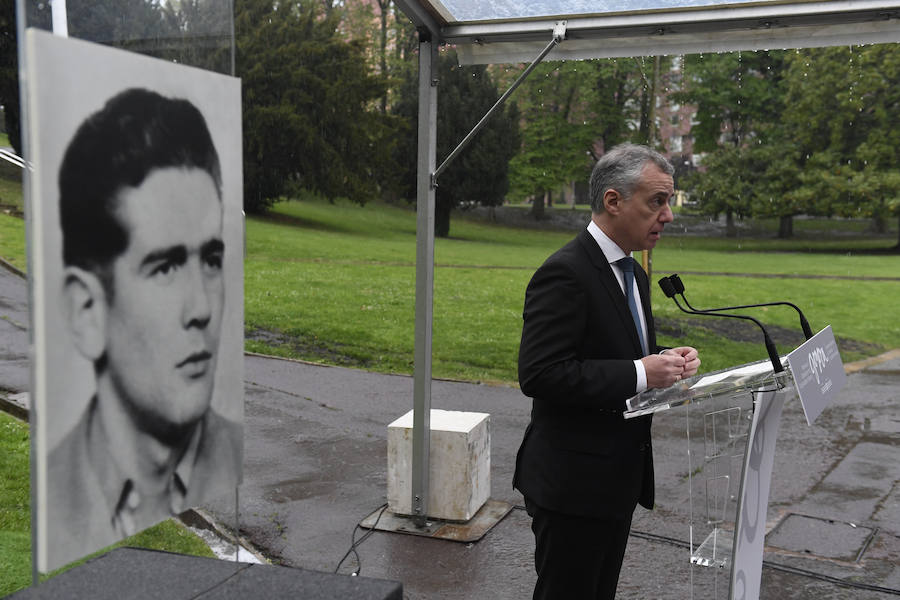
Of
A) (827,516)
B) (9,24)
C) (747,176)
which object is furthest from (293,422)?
(747,176)

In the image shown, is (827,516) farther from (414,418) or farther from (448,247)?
(448,247)

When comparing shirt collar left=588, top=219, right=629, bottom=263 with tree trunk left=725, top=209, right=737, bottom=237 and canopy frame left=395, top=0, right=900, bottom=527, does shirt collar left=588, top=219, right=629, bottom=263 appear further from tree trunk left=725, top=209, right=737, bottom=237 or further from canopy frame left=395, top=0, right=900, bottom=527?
tree trunk left=725, top=209, right=737, bottom=237

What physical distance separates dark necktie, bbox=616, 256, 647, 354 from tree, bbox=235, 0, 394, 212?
21555 mm

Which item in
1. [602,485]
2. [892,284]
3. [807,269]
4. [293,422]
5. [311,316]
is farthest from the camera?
[807,269]

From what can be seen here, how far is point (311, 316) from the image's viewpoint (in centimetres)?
1552

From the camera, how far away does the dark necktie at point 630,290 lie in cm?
287

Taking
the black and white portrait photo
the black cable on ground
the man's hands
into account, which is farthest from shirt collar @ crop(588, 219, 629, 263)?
the black cable on ground

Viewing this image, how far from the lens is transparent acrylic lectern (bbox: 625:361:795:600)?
248 cm

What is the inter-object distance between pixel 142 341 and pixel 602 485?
1.49 meters

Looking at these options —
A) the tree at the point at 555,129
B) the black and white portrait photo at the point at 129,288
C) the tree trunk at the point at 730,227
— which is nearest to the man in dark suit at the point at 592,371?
the black and white portrait photo at the point at 129,288

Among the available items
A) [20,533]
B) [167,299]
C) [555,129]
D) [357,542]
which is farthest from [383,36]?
[167,299]

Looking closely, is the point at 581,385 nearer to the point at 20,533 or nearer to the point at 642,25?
the point at 642,25

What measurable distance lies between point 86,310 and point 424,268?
9.84 feet

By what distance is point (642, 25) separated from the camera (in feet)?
14.8
